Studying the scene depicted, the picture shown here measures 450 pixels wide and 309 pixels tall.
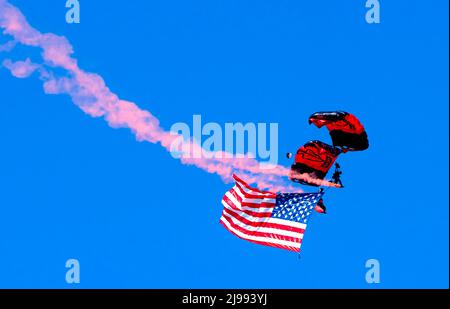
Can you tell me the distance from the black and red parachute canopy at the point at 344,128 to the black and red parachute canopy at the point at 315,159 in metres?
0.65

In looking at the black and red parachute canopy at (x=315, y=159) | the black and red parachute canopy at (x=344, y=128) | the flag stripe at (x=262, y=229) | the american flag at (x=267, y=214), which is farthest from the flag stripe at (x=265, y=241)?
the black and red parachute canopy at (x=344, y=128)

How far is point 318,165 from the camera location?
51.3m

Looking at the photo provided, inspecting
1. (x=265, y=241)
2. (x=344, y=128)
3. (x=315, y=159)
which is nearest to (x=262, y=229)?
(x=265, y=241)

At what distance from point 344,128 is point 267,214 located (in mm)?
6024

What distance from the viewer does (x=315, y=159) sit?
51406 millimetres

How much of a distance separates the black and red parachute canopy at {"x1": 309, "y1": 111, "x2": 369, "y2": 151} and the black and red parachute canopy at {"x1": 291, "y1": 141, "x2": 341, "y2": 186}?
0.65 m

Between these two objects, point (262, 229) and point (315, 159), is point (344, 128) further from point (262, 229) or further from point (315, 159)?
point (262, 229)

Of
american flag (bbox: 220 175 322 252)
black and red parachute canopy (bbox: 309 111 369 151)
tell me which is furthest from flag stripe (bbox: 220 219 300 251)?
black and red parachute canopy (bbox: 309 111 369 151)

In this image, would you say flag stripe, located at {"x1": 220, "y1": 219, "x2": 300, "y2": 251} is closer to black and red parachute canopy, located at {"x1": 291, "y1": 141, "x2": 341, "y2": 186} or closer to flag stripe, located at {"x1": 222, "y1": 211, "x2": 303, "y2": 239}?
flag stripe, located at {"x1": 222, "y1": 211, "x2": 303, "y2": 239}

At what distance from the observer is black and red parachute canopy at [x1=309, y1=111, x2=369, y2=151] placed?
49.0 m

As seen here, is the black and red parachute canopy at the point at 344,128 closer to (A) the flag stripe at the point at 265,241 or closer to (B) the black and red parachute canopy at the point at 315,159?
(B) the black and red parachute canopy at the point at 315,159
